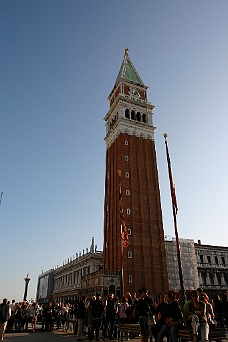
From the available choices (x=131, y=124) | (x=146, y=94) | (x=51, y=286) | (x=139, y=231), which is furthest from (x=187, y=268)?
(x=51, y=286)

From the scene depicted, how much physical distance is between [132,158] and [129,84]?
17.8m

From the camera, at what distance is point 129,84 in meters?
54.9

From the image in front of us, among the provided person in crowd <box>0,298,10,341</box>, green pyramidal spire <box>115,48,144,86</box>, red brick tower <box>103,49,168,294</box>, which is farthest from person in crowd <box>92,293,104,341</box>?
green pyramidal spire <box>115,48,144,86</box>

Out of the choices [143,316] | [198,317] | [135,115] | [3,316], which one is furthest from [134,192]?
[198,317]

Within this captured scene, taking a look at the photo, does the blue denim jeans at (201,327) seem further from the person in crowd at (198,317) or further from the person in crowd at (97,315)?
the person in crowd at (97,315)

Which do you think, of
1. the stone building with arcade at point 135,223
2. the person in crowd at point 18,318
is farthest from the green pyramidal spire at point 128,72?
the person in crowd at point 18,318

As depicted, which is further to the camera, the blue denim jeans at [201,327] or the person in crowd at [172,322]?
the person in crowd at [172,322]

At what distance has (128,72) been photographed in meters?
58.8

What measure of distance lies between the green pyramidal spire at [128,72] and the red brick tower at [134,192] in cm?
45

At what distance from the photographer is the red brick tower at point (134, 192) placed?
127 feet

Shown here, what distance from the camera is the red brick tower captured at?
127 ft

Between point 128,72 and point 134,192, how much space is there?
96.8ft

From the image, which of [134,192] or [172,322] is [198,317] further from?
[134,192]

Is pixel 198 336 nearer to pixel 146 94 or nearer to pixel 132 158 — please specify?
pixel 132 158
